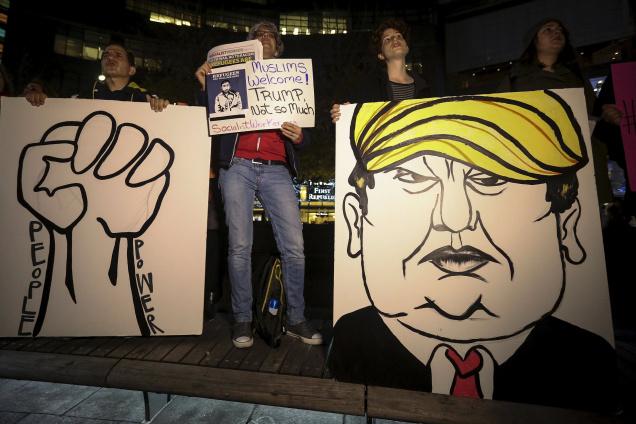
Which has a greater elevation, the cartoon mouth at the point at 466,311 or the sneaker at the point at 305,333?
the cartoon mouth at the point at 466,311

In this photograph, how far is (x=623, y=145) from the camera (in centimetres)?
181

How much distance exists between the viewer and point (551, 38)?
233 cm

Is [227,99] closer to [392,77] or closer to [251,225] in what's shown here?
[251,225]

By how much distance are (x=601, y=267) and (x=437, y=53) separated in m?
23.2

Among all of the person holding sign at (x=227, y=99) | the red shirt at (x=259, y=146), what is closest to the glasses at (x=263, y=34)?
the person holding sign at (x=227, y=99)

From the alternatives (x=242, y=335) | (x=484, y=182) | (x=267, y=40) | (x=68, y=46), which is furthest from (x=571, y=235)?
(x=68, y=46)

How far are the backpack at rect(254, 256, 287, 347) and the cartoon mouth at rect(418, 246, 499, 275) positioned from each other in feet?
3.68

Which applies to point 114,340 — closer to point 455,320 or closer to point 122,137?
point 122,137

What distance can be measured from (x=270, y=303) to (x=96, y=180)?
1.47m

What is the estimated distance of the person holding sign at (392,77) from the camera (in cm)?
242

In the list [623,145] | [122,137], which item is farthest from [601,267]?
[122,137]

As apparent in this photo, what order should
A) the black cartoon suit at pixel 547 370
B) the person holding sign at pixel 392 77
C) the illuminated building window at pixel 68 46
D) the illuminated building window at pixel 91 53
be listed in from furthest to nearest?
the illuminated building window at pixel 91 53 → the illuminated building window at pixel 68 46 → the person holding sign at pixel 392 77 → the black cartoon suit at pixel 547 370

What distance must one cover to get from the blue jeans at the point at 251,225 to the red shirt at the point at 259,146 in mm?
59

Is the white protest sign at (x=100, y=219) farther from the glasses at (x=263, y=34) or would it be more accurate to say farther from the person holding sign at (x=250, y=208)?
the glasses at (x=263, y=34)
